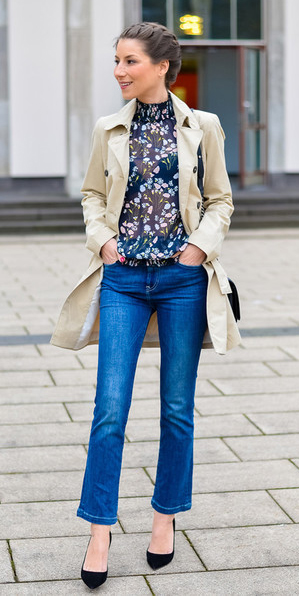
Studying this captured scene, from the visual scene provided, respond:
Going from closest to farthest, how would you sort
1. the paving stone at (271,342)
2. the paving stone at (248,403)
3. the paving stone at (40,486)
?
the paving stone at (40,486) → the paving stone at (248,403) → the paving stone at (271,342)

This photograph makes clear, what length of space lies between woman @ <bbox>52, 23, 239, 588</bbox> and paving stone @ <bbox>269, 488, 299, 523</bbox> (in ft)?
2.20

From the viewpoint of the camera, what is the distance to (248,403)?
585 cm

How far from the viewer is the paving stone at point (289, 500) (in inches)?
163

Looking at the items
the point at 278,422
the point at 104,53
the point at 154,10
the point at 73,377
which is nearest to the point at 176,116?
the point at 278,422

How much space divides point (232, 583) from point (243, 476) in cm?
115

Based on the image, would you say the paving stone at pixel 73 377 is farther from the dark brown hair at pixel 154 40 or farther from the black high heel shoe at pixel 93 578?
the dark brown hair at pixel 154 40

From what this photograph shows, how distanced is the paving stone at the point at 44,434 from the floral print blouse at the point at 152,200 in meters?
1.80

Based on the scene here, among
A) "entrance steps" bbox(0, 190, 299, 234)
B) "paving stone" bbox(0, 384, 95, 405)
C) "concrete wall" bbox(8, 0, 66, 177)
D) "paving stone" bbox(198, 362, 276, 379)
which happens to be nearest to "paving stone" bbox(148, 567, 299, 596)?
"paving stone" bbox(0, 384, 95, 405)

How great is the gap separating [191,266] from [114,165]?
0.42 m

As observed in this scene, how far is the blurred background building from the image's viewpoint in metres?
18.4

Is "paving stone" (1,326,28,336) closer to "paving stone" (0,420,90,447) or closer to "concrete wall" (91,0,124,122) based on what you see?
"paving stone" (0,420,90,447)

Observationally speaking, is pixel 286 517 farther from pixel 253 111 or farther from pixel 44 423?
pixel 253 111

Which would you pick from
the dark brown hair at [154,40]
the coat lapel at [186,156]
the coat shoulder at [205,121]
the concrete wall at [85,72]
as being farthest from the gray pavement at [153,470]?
the concrete wall at [85,72]

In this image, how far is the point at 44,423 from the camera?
5426mm
